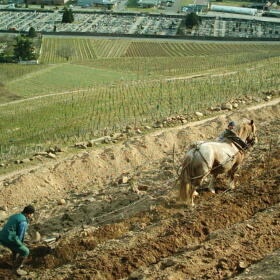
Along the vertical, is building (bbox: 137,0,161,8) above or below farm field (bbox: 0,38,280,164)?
above

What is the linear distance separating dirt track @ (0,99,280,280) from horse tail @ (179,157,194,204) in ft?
1.19

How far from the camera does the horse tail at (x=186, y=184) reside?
44.6 ft

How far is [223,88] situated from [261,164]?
20604 millimetres

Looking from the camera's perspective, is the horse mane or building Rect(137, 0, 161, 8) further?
building Rect(137, 0, 161, 8)

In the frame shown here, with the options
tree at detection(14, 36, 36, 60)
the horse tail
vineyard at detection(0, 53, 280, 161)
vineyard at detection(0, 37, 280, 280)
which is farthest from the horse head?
tree at detection(14, 36, 36, 60)

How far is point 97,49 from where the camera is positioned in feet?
279

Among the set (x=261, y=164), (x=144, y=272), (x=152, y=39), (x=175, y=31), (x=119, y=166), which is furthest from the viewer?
(x=175, y=31)

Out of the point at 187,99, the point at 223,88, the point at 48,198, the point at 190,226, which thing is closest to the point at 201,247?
the point at 190,226

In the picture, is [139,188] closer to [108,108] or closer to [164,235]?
[164,235]

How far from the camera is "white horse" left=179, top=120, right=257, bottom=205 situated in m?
13.6

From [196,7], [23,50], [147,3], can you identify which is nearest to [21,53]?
[23,50]

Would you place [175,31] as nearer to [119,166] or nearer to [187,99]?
[187,99]

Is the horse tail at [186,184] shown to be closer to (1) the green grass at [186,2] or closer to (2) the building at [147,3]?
(2) the building at [147,3]

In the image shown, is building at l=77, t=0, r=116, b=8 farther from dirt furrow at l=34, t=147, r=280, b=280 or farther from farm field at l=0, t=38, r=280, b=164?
dirt furrow at l=34, t=147, r=280, b=280
